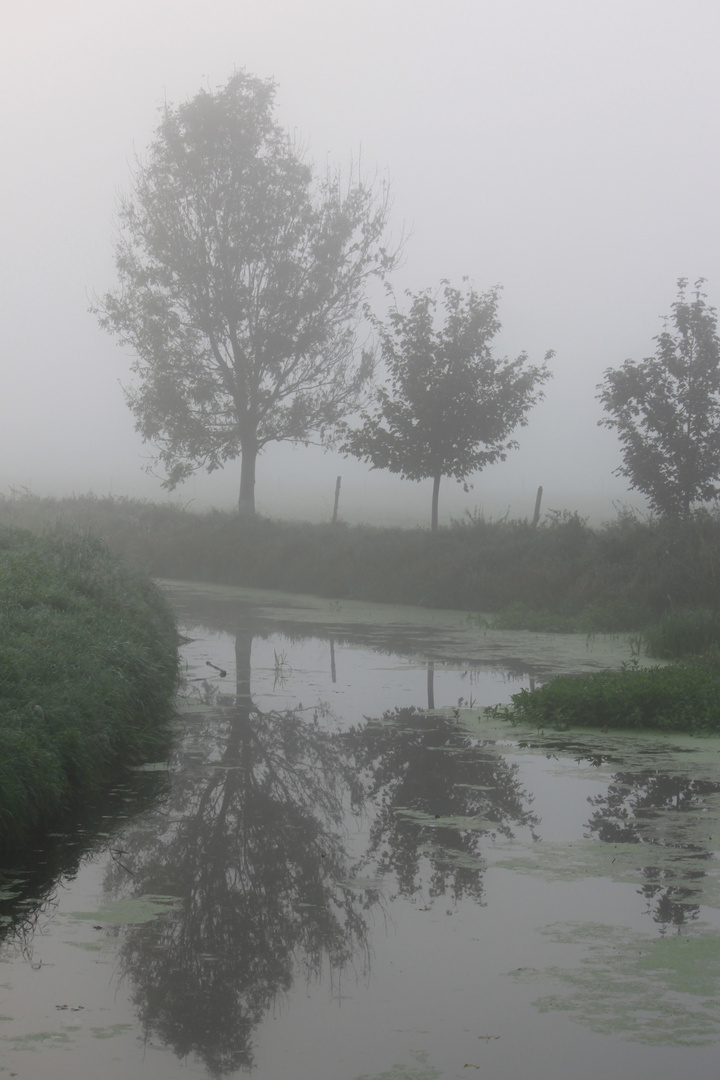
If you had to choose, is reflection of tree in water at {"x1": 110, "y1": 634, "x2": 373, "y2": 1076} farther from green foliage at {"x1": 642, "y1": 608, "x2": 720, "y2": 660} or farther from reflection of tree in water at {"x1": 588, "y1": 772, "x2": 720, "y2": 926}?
green foliage at {"x1": 642, "y1": 608, "x2": 720, "y2": 660}

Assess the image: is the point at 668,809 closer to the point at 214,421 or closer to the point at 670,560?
the point at 670,560

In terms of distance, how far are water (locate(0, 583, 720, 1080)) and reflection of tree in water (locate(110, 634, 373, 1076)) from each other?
0.5 inches

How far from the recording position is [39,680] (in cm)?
721

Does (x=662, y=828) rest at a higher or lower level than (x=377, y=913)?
higher

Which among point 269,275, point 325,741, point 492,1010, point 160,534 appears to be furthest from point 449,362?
point 492,1010

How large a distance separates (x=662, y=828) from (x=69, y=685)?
3.94 metres

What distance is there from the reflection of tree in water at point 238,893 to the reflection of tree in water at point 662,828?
4.70 feet

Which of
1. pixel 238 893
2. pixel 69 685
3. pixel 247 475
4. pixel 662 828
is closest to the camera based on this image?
pixel 238 893

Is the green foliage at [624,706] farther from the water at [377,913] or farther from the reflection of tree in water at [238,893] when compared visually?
the reflection of tree in water at [238,893]

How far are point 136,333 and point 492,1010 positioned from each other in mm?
27416

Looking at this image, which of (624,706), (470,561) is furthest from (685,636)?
(470,561)

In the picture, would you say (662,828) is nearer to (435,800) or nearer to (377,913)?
(435,800)

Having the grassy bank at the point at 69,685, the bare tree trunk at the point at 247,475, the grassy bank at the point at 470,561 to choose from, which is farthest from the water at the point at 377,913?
the bare tree trunk at the point at 247,475

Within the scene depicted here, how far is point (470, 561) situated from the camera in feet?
67.9
